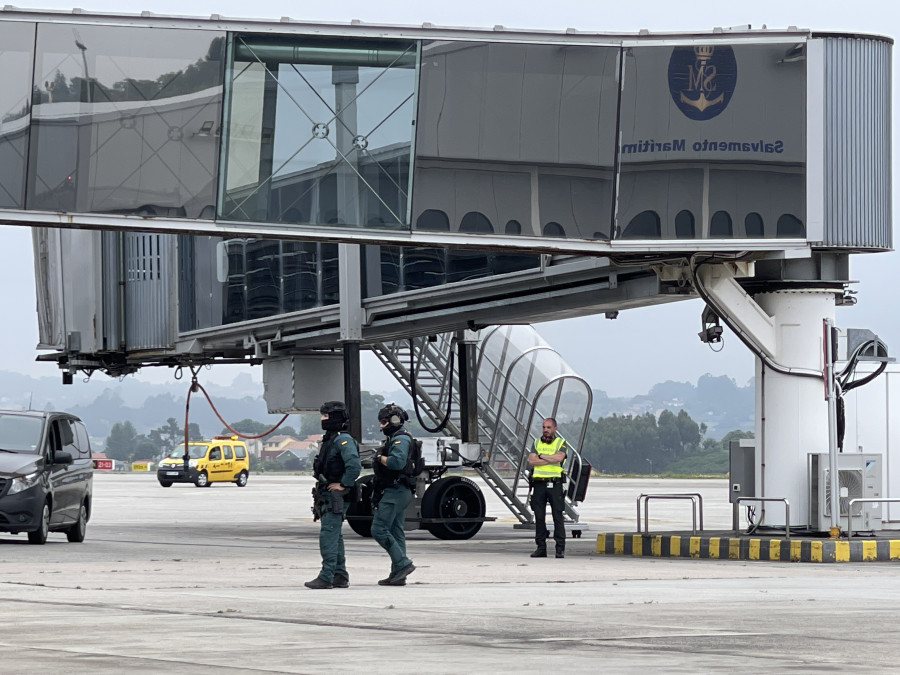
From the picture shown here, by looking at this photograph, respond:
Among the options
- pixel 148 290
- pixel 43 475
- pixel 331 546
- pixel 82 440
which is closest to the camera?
pixel 331 546

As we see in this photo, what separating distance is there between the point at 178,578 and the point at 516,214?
5920mm

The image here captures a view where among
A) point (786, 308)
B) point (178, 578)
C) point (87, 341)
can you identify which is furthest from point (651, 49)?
point (87, 341)

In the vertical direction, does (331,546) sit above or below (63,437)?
below

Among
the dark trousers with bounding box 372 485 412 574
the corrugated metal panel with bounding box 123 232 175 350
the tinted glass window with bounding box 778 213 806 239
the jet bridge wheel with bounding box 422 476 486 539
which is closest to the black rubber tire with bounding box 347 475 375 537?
the jet bridge wheel with bounding box 422 476 486 539

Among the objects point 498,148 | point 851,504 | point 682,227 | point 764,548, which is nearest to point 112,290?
point 498,148

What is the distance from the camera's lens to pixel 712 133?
18.5 meters

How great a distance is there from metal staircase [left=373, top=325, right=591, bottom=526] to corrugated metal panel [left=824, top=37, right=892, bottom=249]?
7157mm

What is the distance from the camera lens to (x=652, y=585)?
14305mm

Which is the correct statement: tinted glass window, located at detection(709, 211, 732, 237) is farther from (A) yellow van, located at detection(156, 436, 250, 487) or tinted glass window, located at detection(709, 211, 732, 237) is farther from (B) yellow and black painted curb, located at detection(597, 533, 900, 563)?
(A) yellow van, located at detection(156, 436, 250, 487)

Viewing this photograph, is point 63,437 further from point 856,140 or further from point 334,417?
point 856,140

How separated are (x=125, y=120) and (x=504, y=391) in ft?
32.5

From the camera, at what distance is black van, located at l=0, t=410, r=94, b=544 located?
20109 millimetres

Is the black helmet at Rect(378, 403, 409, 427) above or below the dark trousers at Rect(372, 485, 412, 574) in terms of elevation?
above

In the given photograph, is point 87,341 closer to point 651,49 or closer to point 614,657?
point 651,49
